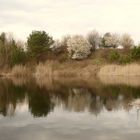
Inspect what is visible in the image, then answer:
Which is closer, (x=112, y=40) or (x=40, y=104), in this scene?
(x=40, y=104)

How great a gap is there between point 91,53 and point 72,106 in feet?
140

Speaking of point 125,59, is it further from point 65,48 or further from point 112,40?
point 65,48

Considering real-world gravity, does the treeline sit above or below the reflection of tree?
above

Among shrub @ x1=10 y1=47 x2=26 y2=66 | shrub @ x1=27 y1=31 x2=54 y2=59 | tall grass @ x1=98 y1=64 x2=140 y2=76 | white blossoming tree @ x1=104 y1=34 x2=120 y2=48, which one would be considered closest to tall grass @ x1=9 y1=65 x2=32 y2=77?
shrub @ x1=10 y1=47 x2=26 y2=66

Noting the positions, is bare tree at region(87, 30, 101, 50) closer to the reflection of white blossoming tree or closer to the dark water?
the reflection of white blossoming tree

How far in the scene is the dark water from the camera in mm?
15080

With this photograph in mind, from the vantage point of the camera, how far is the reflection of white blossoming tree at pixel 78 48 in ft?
207

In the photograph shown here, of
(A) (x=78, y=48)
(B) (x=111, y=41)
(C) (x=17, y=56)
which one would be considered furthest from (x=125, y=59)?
(C) (x=17, y=56)

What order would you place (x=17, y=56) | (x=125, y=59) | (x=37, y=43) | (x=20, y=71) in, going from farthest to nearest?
(x=37, y=43), (x=17, y=56), (x=20, y=71), (x=125, y=59)

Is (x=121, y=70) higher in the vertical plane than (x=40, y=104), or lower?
higher

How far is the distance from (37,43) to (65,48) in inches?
358

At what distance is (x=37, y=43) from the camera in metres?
61.1

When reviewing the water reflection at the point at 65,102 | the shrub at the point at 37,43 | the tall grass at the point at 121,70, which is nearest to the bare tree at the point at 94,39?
the shrub at the point at 37,43

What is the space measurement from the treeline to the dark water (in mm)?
27204
